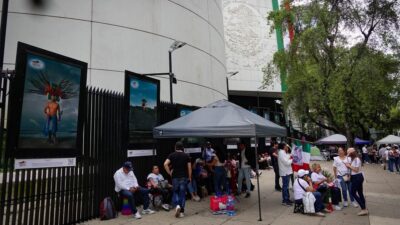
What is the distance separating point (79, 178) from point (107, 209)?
1067 mm

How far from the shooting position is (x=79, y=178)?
756cm

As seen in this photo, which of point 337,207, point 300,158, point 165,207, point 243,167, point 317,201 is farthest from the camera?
point 300,158

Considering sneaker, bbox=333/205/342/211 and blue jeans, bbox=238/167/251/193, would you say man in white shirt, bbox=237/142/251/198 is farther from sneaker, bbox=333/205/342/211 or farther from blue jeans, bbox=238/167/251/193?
sneaker, bbox=333/205/342/211

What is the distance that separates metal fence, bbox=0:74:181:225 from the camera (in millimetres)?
6070

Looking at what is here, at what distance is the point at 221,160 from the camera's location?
11.0 meters

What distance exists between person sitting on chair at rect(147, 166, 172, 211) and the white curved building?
300 inches

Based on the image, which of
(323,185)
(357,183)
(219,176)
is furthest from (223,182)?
(357,183)

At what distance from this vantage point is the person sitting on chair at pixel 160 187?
9.16 meters

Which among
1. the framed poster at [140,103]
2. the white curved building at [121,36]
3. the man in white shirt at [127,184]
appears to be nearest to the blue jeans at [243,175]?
the framed poster at [140,103]

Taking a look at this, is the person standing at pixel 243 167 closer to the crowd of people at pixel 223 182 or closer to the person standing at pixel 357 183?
the crowd of people at pixel 223 182

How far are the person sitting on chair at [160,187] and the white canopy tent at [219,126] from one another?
119 centimetres

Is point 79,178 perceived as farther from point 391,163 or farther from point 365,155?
point 365,155

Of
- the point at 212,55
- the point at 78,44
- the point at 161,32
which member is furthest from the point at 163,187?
the point at 212,55

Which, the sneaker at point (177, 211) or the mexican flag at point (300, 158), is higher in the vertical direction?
the mexican flag at point (300, 158)
